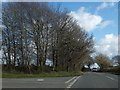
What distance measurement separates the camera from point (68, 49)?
70125 millimetres

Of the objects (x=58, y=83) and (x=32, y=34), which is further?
(x=32, y=34)

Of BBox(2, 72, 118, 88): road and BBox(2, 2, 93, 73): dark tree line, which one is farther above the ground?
BBox(2, 2, 93, 73): dark tree line

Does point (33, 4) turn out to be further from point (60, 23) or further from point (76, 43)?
point (76, 43)

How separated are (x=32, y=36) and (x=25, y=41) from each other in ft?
5.12

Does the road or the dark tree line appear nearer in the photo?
the road

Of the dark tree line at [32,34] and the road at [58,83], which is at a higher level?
the dark tree line at [32,34]

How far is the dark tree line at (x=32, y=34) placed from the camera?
5797 cm

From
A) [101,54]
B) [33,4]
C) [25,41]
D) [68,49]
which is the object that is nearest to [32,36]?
[25,41]

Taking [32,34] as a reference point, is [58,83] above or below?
below

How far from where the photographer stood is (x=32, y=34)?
59.1 meters

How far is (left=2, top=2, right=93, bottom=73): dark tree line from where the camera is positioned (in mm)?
57969

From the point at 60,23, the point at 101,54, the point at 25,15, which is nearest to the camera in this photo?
the point at 25,15

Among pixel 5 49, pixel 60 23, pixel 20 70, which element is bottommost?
pixel 20 70

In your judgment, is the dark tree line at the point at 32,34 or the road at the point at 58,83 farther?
the dark tree line at the point at 32,34
